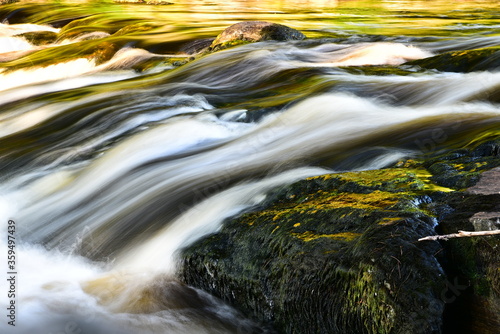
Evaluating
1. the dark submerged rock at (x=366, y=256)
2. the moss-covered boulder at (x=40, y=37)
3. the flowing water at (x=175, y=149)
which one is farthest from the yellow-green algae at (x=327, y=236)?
the moss-covered boulder at (x=40, y=37)

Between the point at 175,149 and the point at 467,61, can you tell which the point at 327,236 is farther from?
the point at 467,61

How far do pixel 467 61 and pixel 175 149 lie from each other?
13.2ft

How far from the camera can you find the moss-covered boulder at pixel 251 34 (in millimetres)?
11008

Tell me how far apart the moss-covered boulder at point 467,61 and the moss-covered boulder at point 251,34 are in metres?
3.60

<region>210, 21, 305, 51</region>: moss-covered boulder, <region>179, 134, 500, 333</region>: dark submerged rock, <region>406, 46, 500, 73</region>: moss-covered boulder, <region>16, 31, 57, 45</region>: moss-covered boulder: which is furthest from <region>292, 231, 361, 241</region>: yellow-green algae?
<region>16, 31, 57, 45</region>: moss-covered boulder

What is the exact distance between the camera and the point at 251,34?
11.1 metres

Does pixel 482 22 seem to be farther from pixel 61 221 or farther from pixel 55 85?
pixel 61 221

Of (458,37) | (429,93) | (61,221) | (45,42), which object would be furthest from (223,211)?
A: (45,42)

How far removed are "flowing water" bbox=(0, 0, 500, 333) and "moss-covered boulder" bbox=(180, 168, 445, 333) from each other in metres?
0.21

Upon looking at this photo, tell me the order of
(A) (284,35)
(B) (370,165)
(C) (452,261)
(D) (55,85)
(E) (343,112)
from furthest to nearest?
(A) (284,35)
(D) (55,85)
(E) (343,112)
(B) (370,165)
(C) (452,261)

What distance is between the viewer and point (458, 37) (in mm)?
11461

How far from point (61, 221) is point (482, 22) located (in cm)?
1242

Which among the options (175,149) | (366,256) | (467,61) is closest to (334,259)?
(366,256)

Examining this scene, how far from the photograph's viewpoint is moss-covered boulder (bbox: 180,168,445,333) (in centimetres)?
271
